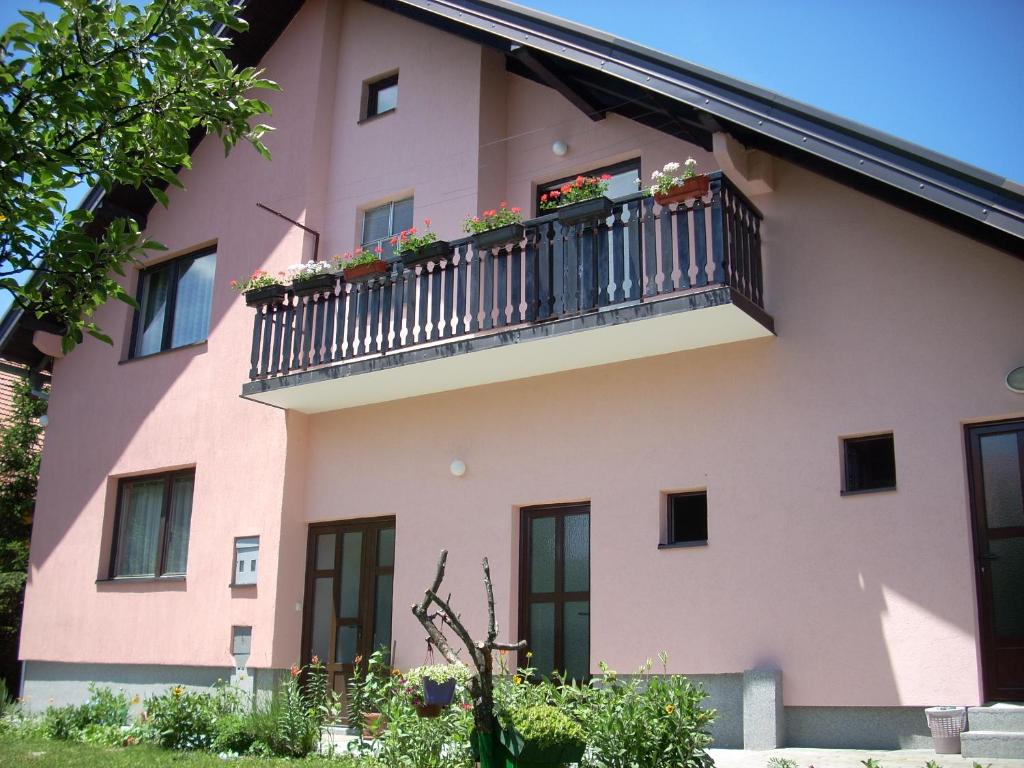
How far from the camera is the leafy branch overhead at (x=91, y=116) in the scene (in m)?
5.59

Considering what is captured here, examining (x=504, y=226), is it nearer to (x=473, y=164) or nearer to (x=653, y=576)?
(x=473, y=164)

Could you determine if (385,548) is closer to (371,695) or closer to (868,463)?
(371,695)

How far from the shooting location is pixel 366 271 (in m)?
11.9

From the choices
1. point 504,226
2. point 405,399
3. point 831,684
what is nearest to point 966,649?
point 831,684

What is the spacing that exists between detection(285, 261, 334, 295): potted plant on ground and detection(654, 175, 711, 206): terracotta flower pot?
409 centimetres

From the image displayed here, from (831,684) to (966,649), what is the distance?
1.09 metres

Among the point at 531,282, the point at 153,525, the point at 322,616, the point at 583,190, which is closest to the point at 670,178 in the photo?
the point at 583,190

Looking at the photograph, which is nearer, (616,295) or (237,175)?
(616,295)

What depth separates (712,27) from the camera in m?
9.91

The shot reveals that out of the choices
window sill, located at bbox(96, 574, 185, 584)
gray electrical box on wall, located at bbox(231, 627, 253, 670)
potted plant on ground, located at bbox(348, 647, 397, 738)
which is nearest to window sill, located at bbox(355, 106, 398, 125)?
window sill, located at bbox(96, 574, 185, 584)

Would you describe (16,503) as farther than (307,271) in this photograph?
Yes

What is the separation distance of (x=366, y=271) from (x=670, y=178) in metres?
3.66

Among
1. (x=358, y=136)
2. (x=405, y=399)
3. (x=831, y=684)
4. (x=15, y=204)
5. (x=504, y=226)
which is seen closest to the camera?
(x=15, y=204)

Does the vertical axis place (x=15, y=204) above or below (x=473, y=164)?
below
